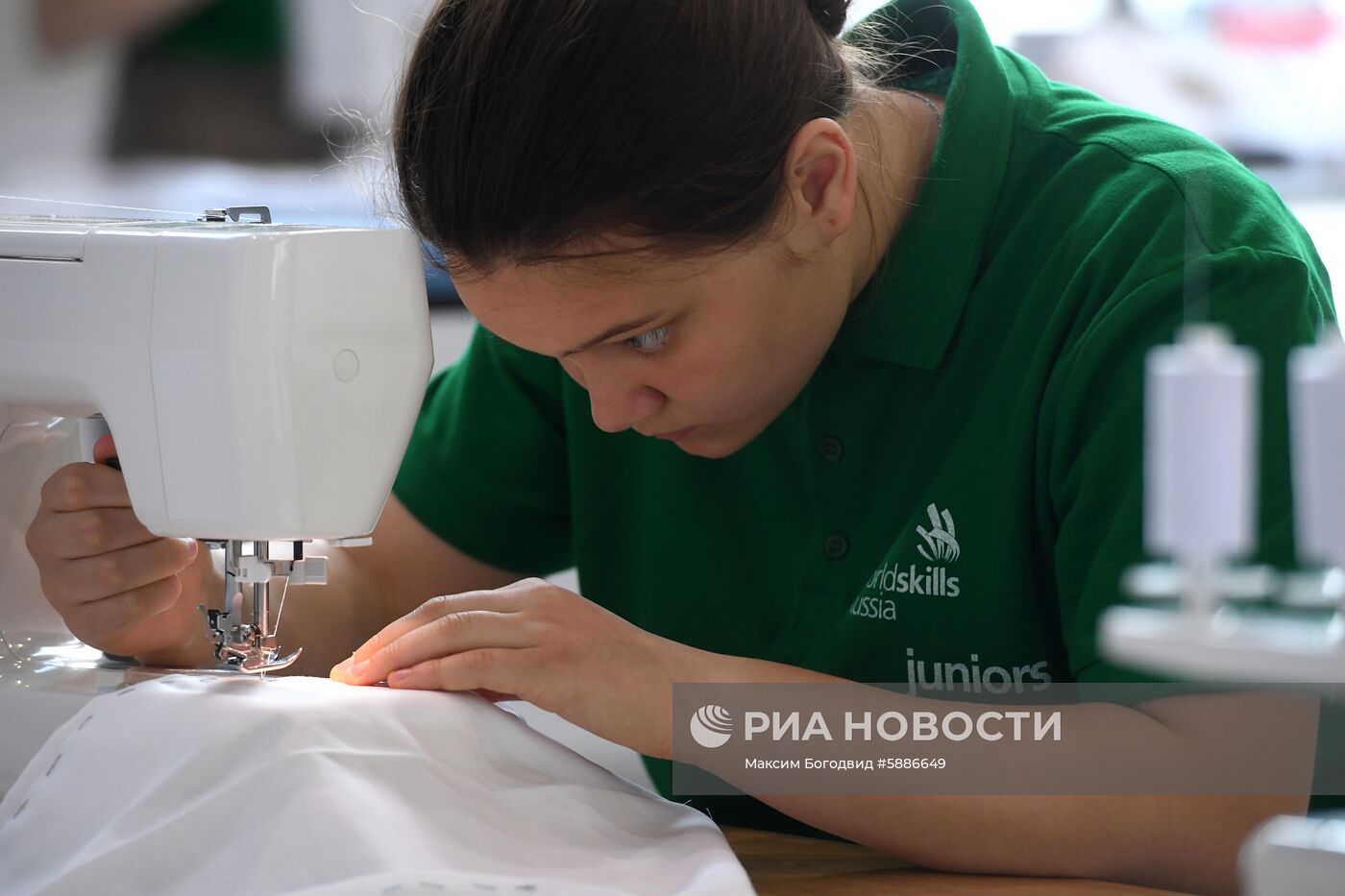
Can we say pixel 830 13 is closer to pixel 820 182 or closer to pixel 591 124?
pixel 820 182

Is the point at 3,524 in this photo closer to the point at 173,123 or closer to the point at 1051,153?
the point at 1051,153

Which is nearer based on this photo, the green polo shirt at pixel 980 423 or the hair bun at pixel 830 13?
the green polo shirt at pixel 980 423

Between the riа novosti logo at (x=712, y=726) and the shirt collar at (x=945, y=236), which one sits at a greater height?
the shirt collar at (x=945, y=236)

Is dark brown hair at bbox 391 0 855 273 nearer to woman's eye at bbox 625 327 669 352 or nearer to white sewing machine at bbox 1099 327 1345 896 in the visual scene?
woman's eye at bbox 625 327 669 352

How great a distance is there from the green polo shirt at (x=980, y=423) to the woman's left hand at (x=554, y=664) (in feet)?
0.93

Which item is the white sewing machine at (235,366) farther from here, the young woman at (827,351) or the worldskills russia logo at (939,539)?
the worldskills russia logo at (939,539)

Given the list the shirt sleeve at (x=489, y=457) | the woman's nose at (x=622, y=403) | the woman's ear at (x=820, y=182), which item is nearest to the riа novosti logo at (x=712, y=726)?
the woman's nose at (x=622, y=403)

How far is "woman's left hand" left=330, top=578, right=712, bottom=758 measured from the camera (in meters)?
0.99

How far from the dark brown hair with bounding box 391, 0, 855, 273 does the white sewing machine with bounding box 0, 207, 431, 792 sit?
7cm

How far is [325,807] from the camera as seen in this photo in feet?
2.74

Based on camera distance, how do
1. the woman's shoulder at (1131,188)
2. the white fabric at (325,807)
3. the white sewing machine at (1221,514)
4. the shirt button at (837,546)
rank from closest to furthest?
the white sewing machine at (1221,514) < the white fabric at (325,807) < the woman's shoulder at (1131,188) < the shirt button at (837,546)

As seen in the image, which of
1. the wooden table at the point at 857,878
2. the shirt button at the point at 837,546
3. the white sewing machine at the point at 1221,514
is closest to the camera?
the white sewing machine at the point at 1221,514

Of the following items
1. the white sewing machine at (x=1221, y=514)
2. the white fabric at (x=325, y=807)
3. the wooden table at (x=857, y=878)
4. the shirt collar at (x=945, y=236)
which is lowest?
the wooden table at (x=857, y=878)

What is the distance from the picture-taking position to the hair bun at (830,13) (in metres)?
1.14
